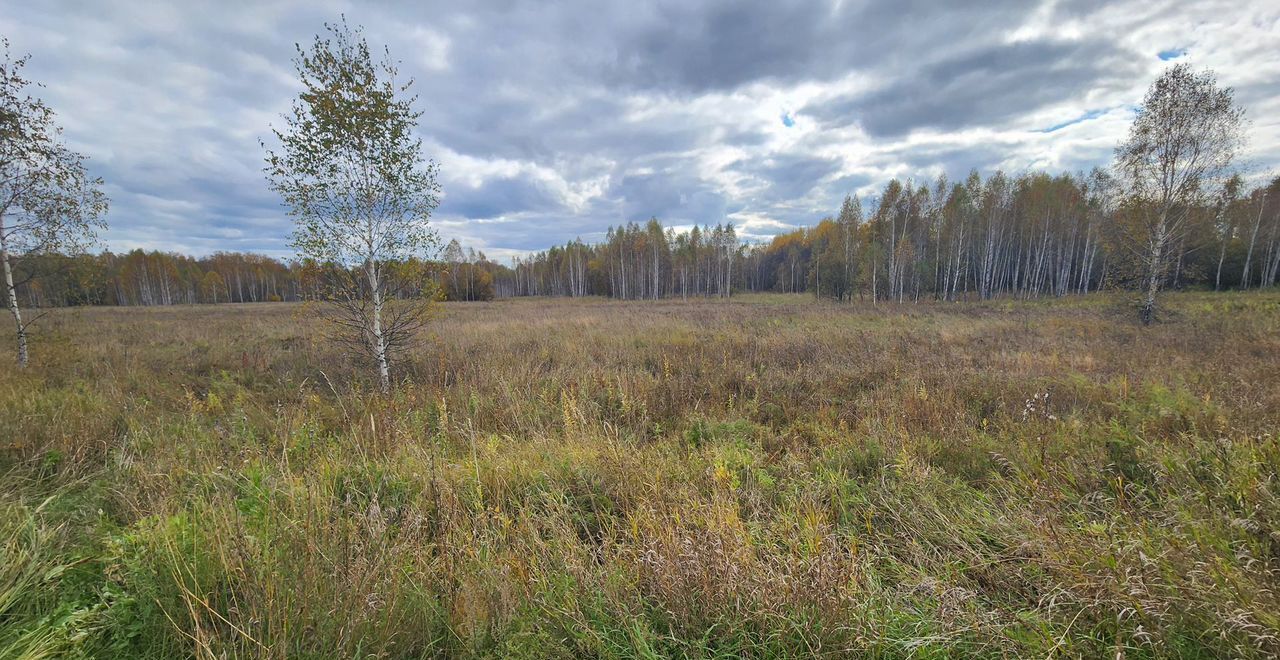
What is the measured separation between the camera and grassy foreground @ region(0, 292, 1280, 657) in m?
1.77

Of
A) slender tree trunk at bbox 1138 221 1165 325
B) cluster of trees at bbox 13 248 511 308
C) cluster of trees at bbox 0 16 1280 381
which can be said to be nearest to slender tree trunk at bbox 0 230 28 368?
cluster of trees at bbox 0 16 1280 381

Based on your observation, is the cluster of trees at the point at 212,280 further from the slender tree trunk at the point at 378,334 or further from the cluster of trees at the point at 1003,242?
the cluster of trees at the point at 1003,242

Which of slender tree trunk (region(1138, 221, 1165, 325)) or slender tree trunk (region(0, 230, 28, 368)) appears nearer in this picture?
slender tree trunk (region(0, 230, 28, 368))

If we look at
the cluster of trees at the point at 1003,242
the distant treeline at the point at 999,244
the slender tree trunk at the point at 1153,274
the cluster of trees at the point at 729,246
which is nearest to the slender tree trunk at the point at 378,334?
the cluster of trees at the point at 729,246

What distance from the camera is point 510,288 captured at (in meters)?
80.6

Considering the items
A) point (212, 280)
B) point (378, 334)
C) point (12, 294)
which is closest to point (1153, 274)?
point (378, 334)

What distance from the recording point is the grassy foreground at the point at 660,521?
5.81ft

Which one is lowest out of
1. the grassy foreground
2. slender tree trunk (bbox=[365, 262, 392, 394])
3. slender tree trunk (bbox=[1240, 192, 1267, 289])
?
the grassy foreground

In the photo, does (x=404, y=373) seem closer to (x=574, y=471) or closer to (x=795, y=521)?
(x=574, y=471)

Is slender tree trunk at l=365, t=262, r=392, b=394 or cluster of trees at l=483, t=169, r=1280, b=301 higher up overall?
cluster of trees at l=483, t=169, r=1280, b=301

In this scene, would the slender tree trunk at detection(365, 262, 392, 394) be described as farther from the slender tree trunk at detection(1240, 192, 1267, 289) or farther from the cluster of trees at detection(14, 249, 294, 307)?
the slender tree trunk at detection(1240, 192, 1267, 289)

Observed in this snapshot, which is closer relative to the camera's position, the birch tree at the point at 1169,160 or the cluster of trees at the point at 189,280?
the birch tree at the point at 1169,160

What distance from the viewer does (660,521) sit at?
2645 mm

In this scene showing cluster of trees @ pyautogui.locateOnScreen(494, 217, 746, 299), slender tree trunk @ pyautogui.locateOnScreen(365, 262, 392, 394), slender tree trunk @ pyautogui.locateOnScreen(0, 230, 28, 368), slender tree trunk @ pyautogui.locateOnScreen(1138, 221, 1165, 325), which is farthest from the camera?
cluster of trees @ pyautogui.locateOnScreen(494, 217, 746, 299)
